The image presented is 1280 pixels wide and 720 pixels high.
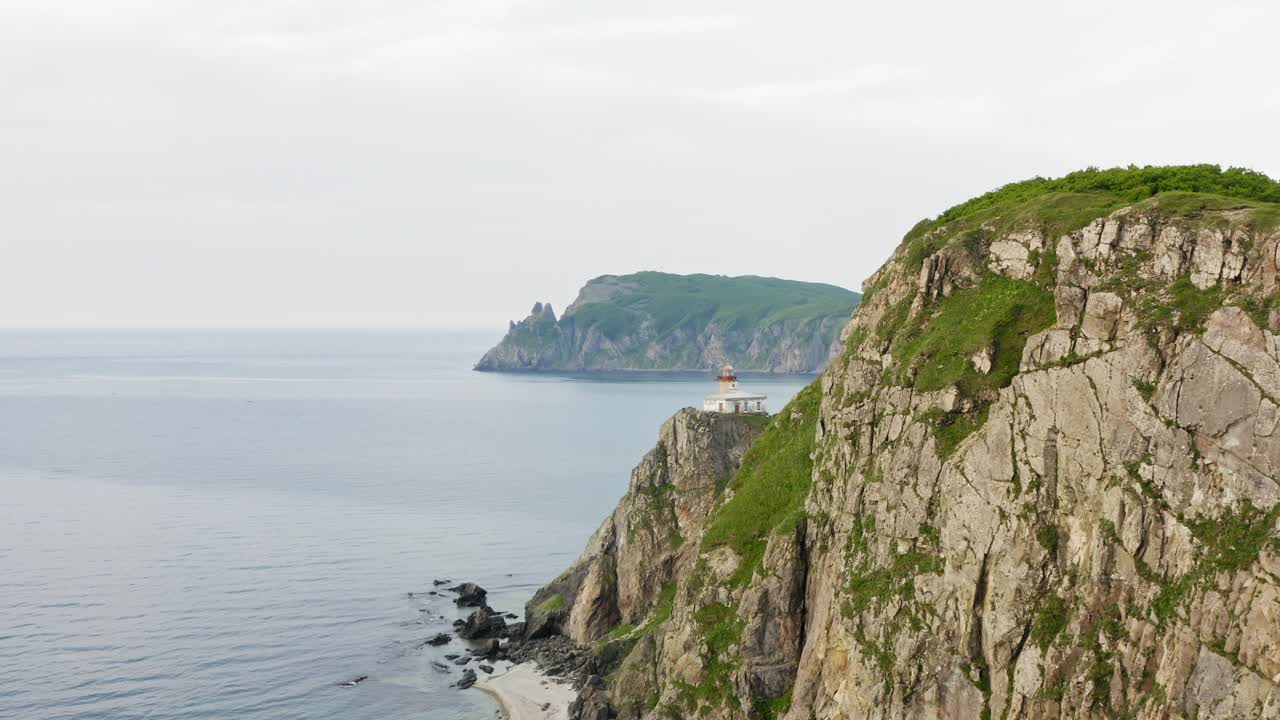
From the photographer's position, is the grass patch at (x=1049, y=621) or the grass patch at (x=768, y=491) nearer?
the grass patch at (x=1049, y=621)

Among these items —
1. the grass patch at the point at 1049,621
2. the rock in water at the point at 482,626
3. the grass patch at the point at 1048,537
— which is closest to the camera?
the grass patch at the point at 1049,621

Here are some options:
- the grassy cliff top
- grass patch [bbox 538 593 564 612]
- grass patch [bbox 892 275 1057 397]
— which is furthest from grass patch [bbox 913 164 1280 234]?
grass patch [bbox 538 593 564 612]

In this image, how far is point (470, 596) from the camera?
97062 millimetres

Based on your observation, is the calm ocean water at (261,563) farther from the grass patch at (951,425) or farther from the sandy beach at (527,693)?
the grass patch at (951,425)

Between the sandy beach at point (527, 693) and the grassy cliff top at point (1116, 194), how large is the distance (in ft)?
134

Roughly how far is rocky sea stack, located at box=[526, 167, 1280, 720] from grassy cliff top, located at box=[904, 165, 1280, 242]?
0.18 metres

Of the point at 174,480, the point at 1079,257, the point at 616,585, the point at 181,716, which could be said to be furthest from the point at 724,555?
the point at 174,480

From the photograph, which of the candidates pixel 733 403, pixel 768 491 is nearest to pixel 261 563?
pixel 733 403

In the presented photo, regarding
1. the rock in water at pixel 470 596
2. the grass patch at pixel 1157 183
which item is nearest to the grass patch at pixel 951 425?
the grass patch at pixel 1157 183

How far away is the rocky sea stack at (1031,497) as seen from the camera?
131 ft

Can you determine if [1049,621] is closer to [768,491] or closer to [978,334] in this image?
[978,334]

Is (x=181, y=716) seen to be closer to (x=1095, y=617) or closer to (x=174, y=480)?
(x=1095, y=617)

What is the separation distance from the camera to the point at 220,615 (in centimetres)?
9100

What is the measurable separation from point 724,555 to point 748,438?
24.0 meters
